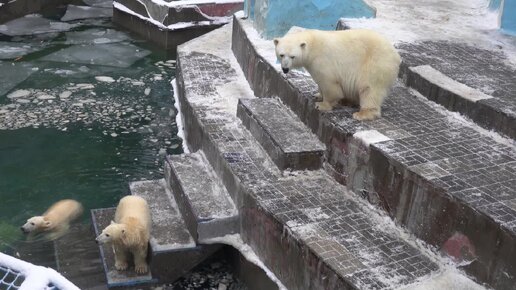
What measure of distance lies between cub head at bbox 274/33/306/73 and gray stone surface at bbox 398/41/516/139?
5.65 ft

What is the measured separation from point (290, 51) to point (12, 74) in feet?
22.4

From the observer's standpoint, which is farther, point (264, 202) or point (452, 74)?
point (452, 74)

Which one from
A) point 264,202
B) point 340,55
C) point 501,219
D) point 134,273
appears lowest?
point 134,273

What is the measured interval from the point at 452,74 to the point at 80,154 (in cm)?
478

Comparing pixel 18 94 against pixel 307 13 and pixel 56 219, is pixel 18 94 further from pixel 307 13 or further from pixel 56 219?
pixel 307 13

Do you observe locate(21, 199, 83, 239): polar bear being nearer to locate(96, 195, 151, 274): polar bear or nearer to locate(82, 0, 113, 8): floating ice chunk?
locate(96, 195, 151, 274): polar bear

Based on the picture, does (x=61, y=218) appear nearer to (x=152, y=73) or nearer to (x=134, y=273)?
(x=134, y=273)

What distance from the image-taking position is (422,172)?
4.98 meters

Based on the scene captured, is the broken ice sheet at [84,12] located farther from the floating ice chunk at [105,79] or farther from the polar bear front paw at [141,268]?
the polar bear front paw at [141,268]

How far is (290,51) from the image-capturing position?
18.2ft

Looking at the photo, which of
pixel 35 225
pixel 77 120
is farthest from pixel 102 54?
pixel 35 225

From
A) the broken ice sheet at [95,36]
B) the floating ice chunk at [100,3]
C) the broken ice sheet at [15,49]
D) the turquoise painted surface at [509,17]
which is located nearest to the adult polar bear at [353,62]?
the turquoise painted surface at [509,17]

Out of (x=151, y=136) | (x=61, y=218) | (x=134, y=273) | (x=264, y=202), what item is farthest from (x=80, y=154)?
(x=264, y=202)

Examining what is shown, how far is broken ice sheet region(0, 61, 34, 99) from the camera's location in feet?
32.8
